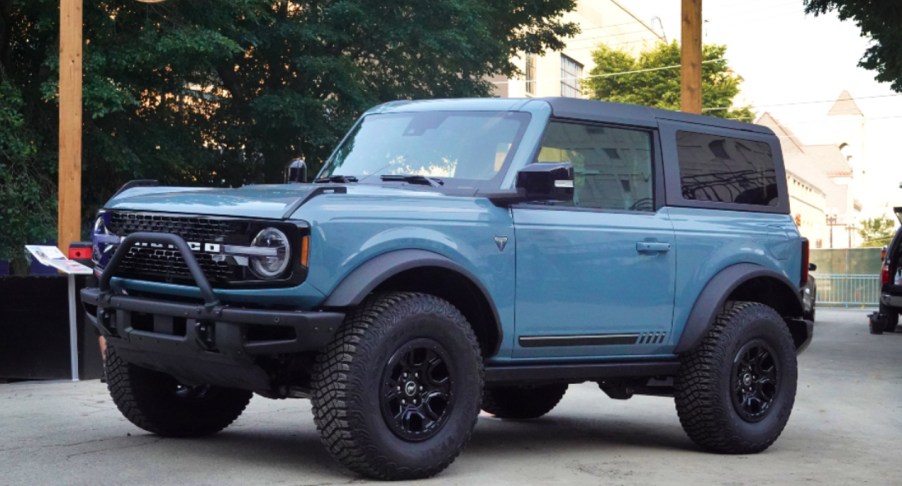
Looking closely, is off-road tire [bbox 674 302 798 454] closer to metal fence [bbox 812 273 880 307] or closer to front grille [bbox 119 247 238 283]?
front grille [bbox 119 247 238 283]

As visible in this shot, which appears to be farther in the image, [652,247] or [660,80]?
[660,80]

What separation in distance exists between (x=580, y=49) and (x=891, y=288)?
192ft

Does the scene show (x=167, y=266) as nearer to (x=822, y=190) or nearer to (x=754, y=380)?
(x=754, y=380)

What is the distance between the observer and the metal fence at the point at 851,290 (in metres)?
43.4

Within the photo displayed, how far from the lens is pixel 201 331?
262 inches

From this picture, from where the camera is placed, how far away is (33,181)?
81.6 feet

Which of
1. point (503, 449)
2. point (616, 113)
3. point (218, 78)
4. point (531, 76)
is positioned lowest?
point (503, 449)

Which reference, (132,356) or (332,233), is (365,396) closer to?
(332,233)

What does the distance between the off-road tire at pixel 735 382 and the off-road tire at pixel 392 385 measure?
6.24 feet

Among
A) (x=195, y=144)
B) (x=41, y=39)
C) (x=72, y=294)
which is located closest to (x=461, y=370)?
(x=72, y=294)

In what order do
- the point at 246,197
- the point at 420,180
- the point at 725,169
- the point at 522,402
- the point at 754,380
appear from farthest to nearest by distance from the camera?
the point at 522,402
the point at 725,169
the point at 754,380
the point at 420,180
the point at 246,197

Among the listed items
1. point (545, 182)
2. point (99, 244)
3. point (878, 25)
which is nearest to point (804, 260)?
point (545, 182)

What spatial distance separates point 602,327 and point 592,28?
76759 mm

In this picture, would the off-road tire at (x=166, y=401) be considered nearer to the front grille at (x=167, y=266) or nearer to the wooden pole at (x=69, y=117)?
the front grille at (x=167, y=266)
